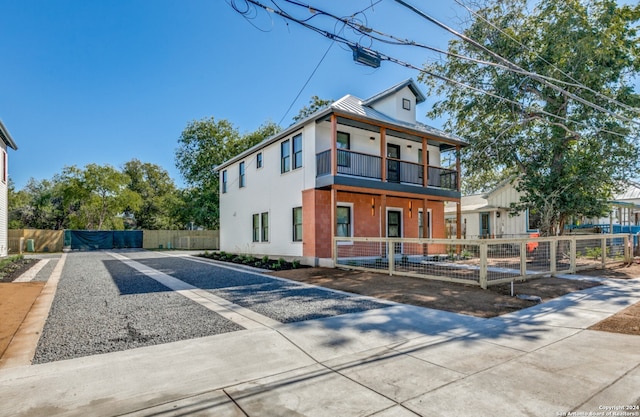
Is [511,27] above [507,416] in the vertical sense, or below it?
above

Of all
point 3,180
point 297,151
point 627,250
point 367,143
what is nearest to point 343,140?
point 367,143

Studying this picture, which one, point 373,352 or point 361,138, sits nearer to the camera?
point 373,352

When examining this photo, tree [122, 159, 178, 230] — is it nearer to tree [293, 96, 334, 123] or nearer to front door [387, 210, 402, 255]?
tree [293, 96, 334, 123]

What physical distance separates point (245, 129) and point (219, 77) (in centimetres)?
1745

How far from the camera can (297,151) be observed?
45.9 feet

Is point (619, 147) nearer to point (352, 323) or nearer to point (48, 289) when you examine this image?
point (352, 323)

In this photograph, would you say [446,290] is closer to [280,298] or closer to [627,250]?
[280,298]

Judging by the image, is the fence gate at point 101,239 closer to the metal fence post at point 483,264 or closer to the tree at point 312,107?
the tree at point 312,107

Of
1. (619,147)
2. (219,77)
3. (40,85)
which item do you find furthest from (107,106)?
(619,147)

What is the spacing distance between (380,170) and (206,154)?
2191cm

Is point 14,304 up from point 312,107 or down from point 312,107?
down

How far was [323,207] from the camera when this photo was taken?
12.9m

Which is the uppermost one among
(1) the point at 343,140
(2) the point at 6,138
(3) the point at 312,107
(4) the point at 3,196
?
(3) the point at 312,107

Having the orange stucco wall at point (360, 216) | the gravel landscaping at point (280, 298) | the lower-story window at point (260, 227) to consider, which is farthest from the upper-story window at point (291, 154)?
the gravel landscaping at point (280, 298)
